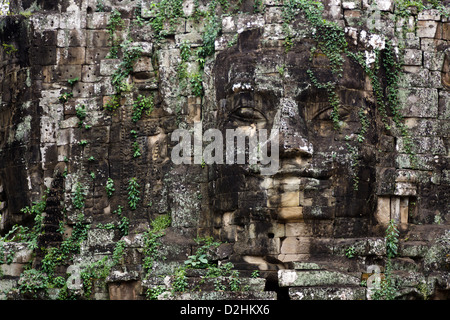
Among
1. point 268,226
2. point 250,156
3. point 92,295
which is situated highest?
point 250,156

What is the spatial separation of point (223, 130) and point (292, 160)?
168 cm

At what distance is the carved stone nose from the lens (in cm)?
2202

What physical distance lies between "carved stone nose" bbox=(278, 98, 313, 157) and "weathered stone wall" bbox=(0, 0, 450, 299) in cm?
3

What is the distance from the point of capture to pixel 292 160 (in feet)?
72.5

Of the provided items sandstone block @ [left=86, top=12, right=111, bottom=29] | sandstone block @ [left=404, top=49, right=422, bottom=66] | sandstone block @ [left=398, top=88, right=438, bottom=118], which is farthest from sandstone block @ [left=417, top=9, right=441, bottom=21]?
sandstone block @ [left=86, top=12, right=111, bottom=29]

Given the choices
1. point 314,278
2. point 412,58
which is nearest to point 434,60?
point 412,58

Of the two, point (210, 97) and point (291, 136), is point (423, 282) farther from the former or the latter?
point (210, 97)

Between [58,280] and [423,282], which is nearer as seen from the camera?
[423,282]

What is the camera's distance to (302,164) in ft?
72.5

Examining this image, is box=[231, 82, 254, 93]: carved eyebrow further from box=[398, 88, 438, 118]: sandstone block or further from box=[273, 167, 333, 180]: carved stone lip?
box=[398, 88, 438, 118]: sandstone block

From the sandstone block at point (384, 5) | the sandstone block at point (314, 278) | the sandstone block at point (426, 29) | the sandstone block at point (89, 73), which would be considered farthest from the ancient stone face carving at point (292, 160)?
the sandstone block at point (89, 73)

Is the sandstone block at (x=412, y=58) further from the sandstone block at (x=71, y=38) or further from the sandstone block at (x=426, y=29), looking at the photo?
the sandstone block at (x=71, y=38)

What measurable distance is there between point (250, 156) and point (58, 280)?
4983 mm
